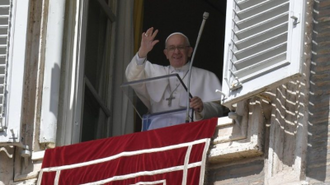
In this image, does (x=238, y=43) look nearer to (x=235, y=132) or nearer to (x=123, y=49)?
(x=235, y=132)

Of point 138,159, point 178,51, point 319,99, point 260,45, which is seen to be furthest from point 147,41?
point 319,99

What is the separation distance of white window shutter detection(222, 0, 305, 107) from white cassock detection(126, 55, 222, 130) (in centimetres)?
80

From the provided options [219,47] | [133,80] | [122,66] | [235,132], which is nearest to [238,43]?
[235,132]

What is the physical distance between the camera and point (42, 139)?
11969mm

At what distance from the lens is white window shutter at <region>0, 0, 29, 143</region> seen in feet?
38.6

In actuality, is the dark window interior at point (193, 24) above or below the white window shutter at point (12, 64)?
above

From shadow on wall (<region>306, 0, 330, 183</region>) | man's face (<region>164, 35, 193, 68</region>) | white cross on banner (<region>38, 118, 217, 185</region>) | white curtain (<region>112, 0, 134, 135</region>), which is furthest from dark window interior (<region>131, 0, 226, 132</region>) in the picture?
shadow on wall (<region>306, 0, 330, 183</region>)

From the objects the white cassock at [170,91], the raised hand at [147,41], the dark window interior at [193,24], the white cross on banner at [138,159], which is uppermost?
the dark window interior at [193,24]

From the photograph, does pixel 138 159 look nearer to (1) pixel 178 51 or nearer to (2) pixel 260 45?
(2) pixel 260 45

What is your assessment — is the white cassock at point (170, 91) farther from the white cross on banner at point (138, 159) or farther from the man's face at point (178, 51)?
the white cross on banner at point (138, 159)

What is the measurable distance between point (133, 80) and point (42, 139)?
840 millimetres

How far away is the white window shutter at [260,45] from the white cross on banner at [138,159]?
0.36 meters

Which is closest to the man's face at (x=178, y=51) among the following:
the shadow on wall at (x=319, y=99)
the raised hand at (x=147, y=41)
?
the raised hand at (x=147, y=41)

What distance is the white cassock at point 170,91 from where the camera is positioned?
12.2 metres
